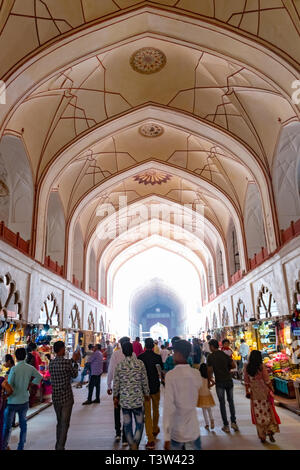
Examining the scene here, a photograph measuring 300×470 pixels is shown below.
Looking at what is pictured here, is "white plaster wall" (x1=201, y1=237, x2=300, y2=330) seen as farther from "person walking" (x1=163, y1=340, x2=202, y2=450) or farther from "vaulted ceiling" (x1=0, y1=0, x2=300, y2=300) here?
"person walking" (x1=163, y1=340, x2=202, y2=450)

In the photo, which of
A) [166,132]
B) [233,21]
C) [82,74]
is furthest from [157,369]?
[166,132]

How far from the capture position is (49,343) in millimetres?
9891

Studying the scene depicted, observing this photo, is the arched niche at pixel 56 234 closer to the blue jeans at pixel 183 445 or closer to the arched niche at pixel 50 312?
the arched niche at pixel 50 312

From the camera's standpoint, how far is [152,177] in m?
13.9

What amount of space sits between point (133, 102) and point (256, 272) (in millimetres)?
5892

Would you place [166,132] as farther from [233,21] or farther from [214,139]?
[233,21]

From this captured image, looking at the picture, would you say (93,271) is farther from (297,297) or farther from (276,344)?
(297,297)

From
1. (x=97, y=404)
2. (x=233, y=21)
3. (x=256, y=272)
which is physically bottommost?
(x=97, y=404)

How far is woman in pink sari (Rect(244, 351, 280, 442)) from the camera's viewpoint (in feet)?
13.8

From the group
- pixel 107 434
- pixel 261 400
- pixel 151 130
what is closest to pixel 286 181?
pixel 151 130

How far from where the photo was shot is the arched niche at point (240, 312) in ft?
39.9

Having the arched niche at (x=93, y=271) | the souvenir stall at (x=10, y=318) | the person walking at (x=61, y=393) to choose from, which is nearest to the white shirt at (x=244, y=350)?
the souvenir stall at (x=10, y=318)

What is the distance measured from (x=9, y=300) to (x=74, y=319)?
19.5 feet

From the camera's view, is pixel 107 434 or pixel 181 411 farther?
pixel 107 434
